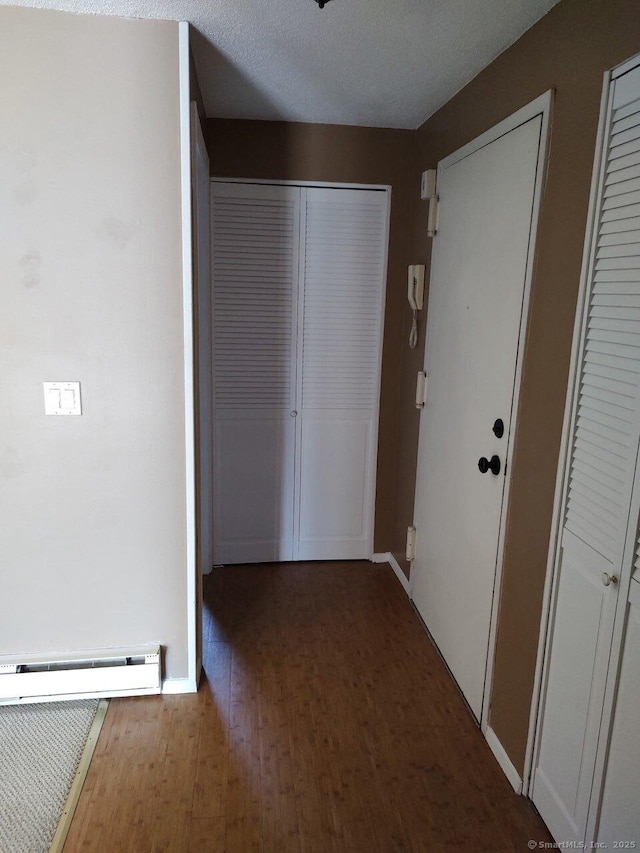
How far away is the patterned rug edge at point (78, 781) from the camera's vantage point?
1573 millimetres

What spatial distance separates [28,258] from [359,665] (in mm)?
1969

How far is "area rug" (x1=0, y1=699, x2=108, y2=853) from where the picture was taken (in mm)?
1596

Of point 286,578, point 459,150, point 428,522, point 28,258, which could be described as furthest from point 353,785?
point 459,150

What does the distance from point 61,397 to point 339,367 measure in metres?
1.52

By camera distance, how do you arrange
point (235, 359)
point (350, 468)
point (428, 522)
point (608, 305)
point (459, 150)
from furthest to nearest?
point (350, 468), point (235, 359), point (428, 522), point (459, 150), point (608, 305)

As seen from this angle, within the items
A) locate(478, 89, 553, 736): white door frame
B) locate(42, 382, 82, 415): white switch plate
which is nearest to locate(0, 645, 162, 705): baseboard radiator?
locate(42, 382, 82, 415): white switch plate

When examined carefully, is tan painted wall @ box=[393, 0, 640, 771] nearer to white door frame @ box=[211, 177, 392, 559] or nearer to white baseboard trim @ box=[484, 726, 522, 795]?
white baseboard trim @ box=[484, 726, 522, 795]

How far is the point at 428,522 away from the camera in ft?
8.56

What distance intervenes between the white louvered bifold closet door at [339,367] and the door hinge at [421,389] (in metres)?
0.43

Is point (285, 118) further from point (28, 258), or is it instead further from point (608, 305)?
point (608, 305)

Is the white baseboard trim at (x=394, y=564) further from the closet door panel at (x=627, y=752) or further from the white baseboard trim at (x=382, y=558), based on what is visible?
the closet door panel at (x=627, y=752)

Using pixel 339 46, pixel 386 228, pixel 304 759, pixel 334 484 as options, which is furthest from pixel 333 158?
pixel 304 759

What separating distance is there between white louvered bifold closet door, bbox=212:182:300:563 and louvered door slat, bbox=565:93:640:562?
1794mm

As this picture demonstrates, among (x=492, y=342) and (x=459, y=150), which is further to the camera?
(x=459, y=150)
